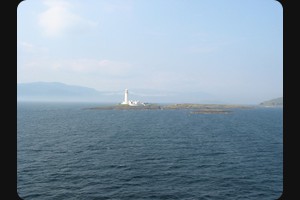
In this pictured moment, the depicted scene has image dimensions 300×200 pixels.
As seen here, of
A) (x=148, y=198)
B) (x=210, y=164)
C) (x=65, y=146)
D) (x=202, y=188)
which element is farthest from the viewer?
(x=65, y=146)

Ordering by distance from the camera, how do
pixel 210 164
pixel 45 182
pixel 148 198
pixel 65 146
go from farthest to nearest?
pixel 65 146, pixel 210 164, pixel 45 182, pixel 148 198

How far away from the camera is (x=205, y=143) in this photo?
4156 centimetres

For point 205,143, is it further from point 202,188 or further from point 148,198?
point 148,198
